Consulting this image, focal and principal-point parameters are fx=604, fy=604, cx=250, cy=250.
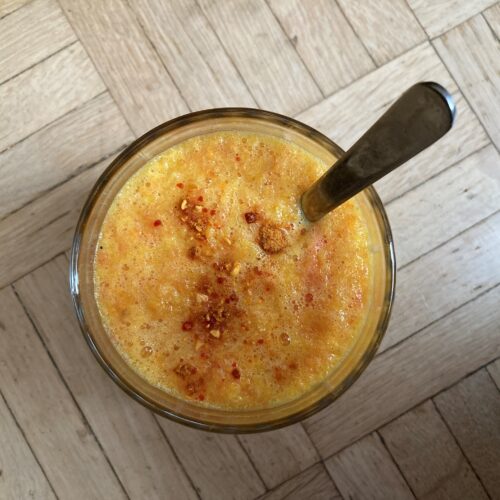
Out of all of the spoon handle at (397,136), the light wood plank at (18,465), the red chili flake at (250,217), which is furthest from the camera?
the light wood plank at (18,465)

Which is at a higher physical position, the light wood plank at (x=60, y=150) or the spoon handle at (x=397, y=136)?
the light wood plank at (x=60, y=150)

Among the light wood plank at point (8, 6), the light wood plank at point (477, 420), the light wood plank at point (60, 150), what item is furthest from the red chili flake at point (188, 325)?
the light wood plank at point (8, 6)

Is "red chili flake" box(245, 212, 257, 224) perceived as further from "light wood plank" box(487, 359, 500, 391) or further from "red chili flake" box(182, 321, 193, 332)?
"light wood plank" box(487, 359, 500, 391)

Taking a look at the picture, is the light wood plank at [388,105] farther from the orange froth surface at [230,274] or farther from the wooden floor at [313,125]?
the orange froth surface at [230,274]

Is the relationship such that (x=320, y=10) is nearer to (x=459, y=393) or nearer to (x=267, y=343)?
(x=267, y=343)

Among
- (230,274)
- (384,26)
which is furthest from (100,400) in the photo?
(384,26)

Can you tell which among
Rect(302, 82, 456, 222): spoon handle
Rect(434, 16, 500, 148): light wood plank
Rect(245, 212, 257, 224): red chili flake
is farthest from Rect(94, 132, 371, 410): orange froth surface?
Rect(434, 16, 500, 148): light wood plank

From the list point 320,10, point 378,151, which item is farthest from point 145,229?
point 320,10
